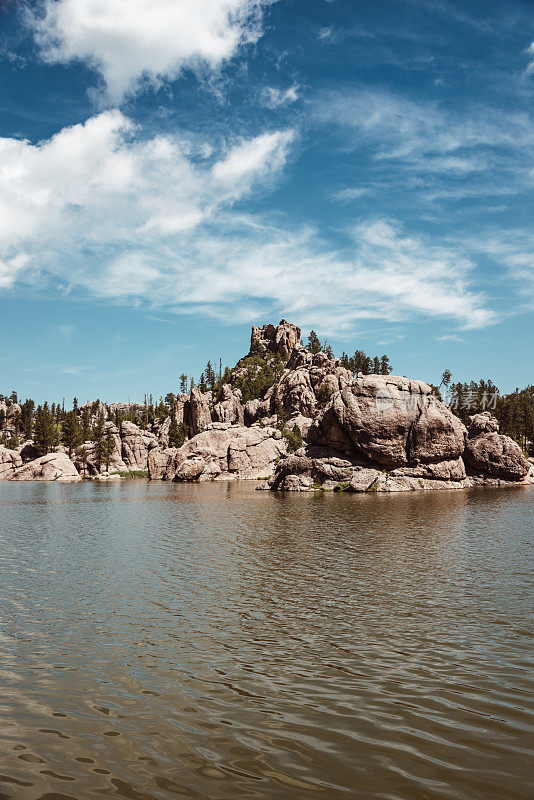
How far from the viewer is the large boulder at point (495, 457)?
303ft

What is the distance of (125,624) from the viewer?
1606 cm

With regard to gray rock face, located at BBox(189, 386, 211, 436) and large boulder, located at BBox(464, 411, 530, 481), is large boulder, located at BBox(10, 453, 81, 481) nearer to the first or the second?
gray rock face, located at BBox(189, 386, 211, 436)

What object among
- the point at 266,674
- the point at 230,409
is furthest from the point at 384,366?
the point at 266,674

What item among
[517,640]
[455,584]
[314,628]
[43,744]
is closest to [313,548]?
[455,584]

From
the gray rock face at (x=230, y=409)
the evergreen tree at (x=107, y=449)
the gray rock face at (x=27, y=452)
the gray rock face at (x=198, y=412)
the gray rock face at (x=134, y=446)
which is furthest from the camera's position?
the gray rock face at (x=134, y=446)

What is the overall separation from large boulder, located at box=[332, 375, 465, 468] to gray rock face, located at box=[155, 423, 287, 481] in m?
41.6

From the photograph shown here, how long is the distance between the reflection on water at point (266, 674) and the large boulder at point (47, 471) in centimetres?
11368

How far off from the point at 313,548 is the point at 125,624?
1550 cm

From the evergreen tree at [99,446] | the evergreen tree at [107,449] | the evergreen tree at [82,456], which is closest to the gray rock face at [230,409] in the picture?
the evergreen tree at [107,449]

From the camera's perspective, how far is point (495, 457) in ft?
303

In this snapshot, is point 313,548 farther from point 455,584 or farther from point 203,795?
point 203,795

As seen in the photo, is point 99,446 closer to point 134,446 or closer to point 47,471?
point 47,471

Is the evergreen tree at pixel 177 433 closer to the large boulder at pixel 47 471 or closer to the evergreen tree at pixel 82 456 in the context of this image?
the evergreen tree at pixel 82 456

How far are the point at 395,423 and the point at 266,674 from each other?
70687 millimetres
